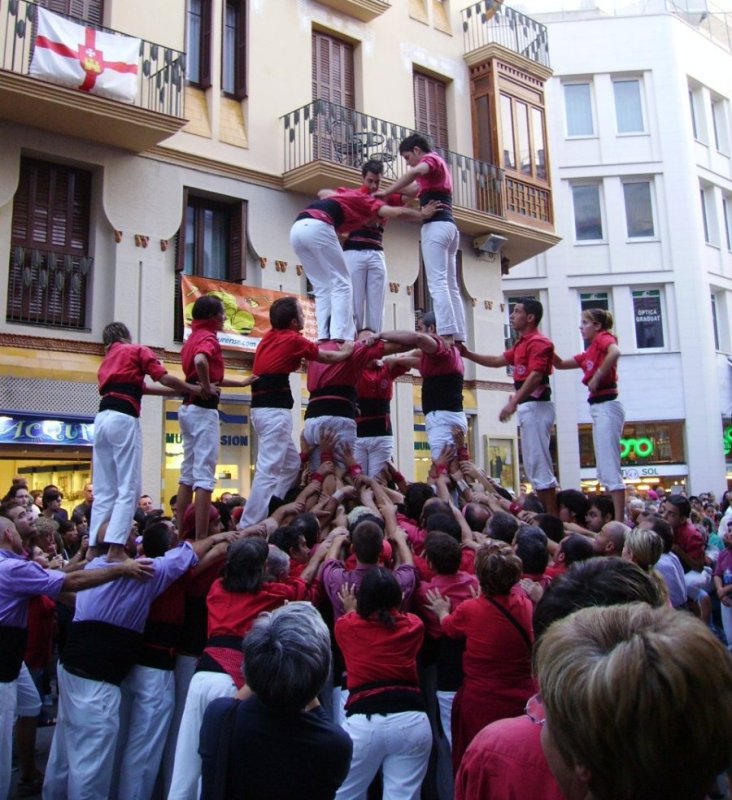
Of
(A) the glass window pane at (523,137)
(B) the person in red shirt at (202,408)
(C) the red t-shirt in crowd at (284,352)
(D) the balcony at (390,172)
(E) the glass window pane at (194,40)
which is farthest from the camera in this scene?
(A) the glass window pane at (523,137)

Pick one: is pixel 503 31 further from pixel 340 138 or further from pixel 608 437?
pixel 608 437

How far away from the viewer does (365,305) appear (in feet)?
30.3

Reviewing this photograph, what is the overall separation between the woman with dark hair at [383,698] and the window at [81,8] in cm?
1352

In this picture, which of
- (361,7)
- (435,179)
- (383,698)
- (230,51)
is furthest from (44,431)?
(361,7)

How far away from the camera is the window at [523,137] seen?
21.1 meters

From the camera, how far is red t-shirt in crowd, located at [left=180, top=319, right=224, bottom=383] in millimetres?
7266

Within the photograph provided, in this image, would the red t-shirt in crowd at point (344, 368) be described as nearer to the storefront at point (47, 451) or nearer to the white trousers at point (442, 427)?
the white trousers at point (442, 427)

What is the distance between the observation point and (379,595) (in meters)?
4.23

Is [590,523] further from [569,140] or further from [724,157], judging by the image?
[724,157]

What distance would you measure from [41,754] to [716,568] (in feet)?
21.7

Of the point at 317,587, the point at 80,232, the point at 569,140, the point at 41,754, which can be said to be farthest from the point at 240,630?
the point at 569,140

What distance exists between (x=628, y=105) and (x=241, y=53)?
1661 cm

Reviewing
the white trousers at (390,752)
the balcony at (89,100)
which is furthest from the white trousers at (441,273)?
the balcony at (89,100)

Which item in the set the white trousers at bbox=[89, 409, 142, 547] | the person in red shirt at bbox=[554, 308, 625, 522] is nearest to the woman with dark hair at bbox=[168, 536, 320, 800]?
the white trousers at bbox=[89, 409, 142, 547]
